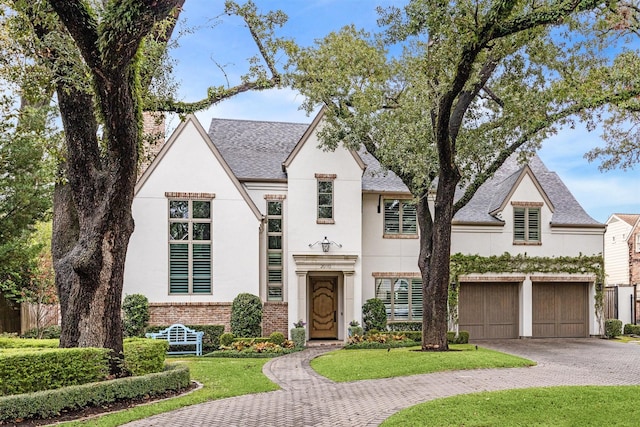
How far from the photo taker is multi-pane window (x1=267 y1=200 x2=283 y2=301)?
20.6m

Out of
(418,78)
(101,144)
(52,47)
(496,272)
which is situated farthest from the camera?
(496,272)

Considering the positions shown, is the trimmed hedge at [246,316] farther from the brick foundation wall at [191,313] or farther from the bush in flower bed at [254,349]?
the bush in flower bed at [254,349]

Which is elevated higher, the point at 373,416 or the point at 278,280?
the point at 278,280

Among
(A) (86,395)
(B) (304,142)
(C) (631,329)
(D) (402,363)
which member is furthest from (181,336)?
(C) (631,329)

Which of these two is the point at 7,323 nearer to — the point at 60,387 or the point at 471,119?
the point at 60,387

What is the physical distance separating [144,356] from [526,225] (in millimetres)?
16852

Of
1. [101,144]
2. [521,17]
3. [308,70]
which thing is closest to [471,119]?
[308,70]

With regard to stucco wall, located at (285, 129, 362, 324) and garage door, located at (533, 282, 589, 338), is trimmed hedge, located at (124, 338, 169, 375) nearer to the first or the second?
stucco wall, located at (285, 129, 362, 324)

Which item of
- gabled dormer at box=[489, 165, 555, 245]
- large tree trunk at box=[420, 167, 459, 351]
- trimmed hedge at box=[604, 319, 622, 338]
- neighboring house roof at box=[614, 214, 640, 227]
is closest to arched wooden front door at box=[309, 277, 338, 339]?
large tree trunk at box=[420, 167, 459, 351]

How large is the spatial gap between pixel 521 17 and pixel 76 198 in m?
8.90

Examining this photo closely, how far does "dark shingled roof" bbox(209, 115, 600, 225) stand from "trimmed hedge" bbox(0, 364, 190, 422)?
10924 millimetres

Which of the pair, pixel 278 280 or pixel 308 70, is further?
pixel 278 280

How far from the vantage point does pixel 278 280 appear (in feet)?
67.7

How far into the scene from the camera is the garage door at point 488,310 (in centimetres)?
2225
